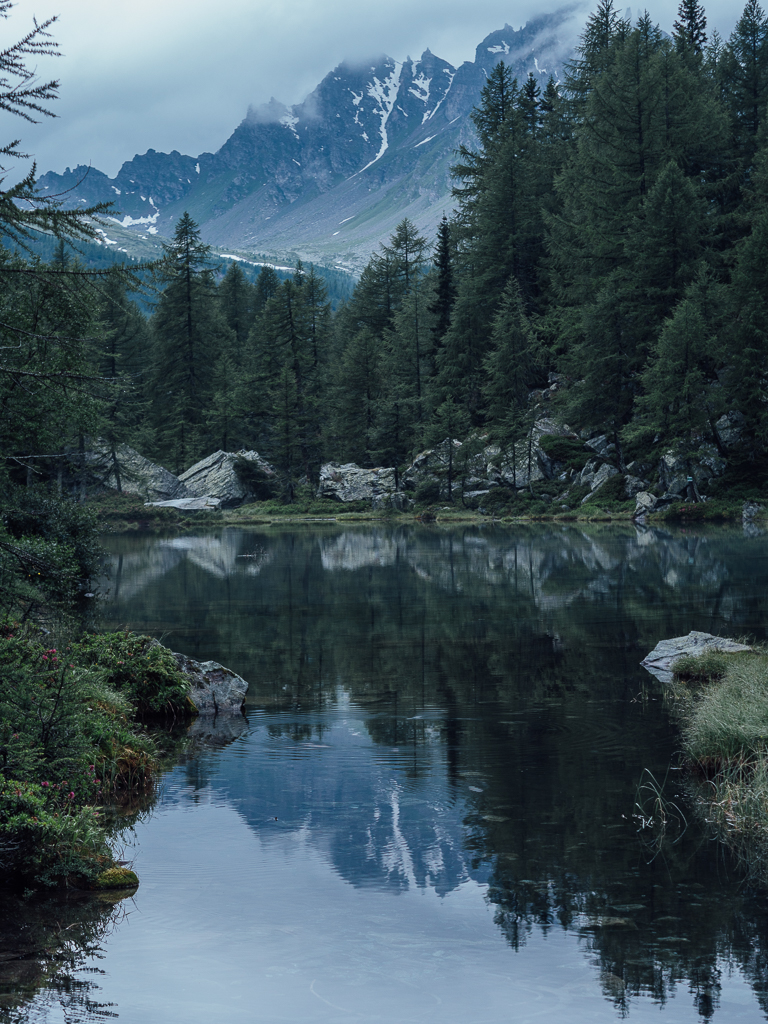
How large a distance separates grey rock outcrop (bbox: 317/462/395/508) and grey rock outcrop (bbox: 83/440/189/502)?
497 inches

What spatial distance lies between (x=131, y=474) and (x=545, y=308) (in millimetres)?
38284

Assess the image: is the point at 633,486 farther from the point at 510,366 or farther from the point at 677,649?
the point at 677,649

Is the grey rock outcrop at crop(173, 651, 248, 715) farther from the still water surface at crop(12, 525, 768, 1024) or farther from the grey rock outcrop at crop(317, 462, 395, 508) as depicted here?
the grey rock outcrop at crop(317, 462, 395, 508)

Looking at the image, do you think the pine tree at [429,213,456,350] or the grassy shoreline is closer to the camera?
the grassy shoreline

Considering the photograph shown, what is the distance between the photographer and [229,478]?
83438 millimetres

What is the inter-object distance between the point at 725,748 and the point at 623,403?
54679mm

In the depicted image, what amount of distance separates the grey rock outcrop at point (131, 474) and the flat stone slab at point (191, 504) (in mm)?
1535

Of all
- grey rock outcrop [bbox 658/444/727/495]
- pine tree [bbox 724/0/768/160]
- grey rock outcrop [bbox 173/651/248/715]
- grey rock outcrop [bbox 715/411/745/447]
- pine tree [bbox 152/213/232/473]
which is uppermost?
pine tree [bbox 724/0/768/160]

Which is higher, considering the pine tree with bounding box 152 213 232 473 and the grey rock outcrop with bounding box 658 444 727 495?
the pine tree with bounding box 152 213 232 473

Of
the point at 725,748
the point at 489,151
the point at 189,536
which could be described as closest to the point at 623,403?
the point at 189,536

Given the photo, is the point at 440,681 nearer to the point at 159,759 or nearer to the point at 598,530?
the point at 159,759

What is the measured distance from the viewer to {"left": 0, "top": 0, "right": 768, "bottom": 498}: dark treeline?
188ft

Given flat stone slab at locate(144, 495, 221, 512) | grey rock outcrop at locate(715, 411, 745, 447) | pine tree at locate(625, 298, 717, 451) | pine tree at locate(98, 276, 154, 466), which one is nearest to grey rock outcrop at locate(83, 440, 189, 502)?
pine tree at locate(98, 276, 154, 466)

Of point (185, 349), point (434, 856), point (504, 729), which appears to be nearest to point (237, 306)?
point (185, 349)
